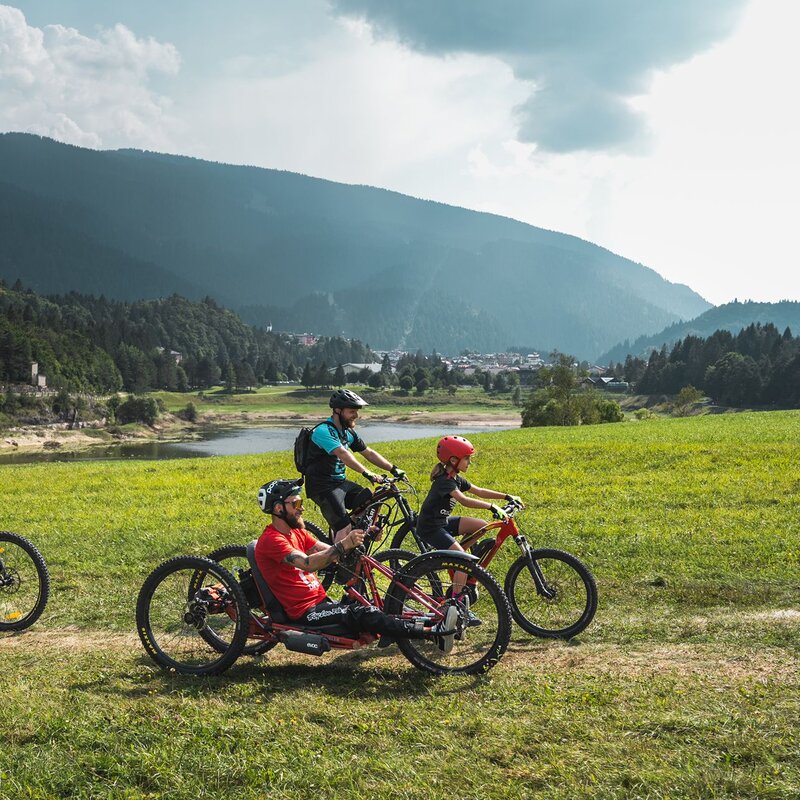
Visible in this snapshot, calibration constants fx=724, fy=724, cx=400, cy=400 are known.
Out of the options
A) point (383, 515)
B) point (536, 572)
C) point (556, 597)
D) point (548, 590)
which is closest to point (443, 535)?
point (383, 515)

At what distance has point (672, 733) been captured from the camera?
559 cm

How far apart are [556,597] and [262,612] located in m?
3.54

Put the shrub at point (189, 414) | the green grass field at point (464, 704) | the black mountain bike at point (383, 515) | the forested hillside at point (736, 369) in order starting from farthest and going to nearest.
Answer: the shrub at point (189, 414), the forested hillside at point (736, 369), the black mountain bike at point (383, 515), the green grass field at point (464, 704)

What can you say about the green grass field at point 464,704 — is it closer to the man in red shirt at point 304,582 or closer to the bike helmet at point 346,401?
the man in red shirt at point 304,582

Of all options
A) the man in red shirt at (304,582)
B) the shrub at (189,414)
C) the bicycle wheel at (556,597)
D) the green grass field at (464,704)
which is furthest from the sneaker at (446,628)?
the shrub at (189,414)

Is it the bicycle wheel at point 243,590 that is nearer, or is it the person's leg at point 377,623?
the person's leg at point 377,623

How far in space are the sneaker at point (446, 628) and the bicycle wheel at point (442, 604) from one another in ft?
0.28

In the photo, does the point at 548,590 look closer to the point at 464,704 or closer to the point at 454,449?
the point at 454,449

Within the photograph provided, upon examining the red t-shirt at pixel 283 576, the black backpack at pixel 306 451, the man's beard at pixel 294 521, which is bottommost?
the red t-shirt at pixel 283 576

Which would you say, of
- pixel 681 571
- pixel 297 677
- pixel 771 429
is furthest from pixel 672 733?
pixel 771 429

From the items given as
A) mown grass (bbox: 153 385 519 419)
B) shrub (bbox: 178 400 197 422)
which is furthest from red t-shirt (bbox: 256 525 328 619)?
mown grass (bbox: 153 385 519 419)

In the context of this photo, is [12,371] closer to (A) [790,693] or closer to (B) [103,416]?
(B) [103,416]

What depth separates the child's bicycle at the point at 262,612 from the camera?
286 inches

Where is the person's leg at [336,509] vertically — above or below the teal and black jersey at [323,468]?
below
